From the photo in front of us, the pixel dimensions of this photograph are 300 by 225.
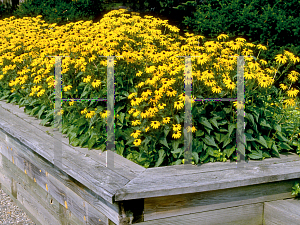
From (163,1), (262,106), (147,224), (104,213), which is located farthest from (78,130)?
(163,1)

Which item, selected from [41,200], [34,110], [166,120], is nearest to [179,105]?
[166,120]

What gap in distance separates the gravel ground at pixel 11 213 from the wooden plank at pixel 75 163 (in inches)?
36.7

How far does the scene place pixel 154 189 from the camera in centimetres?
202

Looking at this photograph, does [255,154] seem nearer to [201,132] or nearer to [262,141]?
[262,141]

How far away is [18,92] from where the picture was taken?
14.5 ft

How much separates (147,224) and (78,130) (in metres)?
1.30

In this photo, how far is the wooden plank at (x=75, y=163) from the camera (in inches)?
82.5

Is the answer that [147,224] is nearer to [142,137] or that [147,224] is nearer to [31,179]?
[142,137]

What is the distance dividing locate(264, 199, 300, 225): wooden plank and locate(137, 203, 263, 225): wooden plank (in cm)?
5

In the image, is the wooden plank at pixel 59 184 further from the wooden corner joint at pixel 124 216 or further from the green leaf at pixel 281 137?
the green leaf at pixel 281 137

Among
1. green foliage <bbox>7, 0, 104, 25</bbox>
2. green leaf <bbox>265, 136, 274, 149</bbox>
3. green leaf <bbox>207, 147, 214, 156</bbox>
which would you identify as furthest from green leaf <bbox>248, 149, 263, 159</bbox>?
green foliage <bbox>7, 0, 104, 25</bbox>

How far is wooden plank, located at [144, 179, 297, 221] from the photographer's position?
209 centimetres

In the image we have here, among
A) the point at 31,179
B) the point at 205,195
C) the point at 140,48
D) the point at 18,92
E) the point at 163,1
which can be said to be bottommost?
the point at 31,179

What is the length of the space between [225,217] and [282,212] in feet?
1.44
